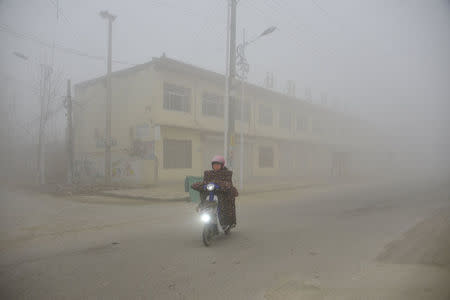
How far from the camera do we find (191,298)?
3.34 m

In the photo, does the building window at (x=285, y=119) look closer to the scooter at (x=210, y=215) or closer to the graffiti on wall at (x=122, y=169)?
the graffiti on wall at (x=122, y=169)

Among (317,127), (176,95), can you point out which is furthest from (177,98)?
(317,127)

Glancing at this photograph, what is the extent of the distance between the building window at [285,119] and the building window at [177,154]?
13754 mm

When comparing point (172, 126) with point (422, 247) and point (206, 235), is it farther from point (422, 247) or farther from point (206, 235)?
point (422, 247)

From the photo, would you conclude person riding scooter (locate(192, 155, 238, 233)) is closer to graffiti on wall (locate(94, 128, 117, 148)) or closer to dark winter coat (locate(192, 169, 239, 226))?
dark winter coat (locate(192, 169, 239, 226))

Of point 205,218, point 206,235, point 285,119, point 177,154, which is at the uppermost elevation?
point 285,119

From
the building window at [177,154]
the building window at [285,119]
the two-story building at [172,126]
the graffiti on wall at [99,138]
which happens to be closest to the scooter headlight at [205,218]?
the two-story building at [172,126]

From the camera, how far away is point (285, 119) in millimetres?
32656

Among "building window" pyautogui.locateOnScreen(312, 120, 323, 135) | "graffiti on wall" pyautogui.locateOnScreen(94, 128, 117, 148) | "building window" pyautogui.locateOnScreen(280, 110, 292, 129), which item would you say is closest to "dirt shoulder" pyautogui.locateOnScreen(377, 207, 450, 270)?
"graffiti on wall" pyautogui.locateOnScreen(94, 128, 117, 148)

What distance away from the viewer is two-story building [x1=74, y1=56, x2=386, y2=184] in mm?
19469

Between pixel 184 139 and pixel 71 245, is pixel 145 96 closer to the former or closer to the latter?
pixel 184 139

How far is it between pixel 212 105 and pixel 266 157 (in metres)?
8.73

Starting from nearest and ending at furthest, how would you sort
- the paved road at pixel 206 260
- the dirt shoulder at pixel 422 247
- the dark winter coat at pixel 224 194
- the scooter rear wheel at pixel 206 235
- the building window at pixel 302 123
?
the paved road at pixel 206 260 < the dirt shoulder at pixel 422 247 < the scooter rear wheel at pixel 206 235 < the dark winter coat at pixel 224 194 < the building window at pixel 302 123

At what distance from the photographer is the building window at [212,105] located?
23.0 meters
